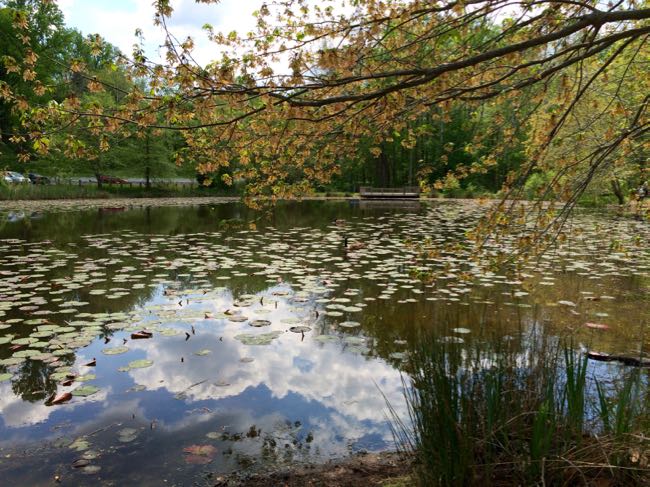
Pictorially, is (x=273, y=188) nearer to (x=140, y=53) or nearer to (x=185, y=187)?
(x=140, y=53)

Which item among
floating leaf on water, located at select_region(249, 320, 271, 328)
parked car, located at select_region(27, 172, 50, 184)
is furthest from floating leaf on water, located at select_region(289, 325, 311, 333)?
parked car, located at select_region(27, 172, 50, 184)

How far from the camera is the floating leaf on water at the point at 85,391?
373 centimetres

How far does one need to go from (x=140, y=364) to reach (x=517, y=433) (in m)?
3.44

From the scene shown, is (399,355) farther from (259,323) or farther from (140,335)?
(140,335)

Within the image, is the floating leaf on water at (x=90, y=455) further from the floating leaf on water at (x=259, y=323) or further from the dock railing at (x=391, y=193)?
the dock railing at (x=391, y=193)

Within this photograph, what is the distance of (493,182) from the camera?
44.1m

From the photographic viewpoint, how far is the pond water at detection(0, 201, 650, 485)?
10.1 ft

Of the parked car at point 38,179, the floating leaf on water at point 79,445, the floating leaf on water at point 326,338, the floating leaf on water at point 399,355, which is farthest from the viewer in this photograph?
the parked car at point 38,179

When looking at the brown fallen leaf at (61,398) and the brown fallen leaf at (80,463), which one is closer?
the brown fallen leaf at (80,463)

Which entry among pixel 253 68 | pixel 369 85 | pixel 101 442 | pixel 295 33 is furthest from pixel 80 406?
pixel 369 85

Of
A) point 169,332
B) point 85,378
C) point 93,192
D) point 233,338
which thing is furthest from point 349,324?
point 93,192

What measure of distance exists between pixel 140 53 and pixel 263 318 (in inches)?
140

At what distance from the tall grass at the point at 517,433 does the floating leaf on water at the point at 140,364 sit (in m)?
2.91

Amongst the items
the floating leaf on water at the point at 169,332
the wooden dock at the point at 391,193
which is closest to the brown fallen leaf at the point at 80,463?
the floating leaf on water at the point at 169,332
